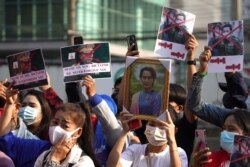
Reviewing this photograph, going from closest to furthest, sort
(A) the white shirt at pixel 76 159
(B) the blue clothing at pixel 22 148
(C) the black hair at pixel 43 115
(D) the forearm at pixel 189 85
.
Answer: (A) the white shirt at pixel 76 159
(B) the blue clothing at pixel 22 148
(D) the forearm at pixel 189 85
(C) the black hair at pixel 43 115

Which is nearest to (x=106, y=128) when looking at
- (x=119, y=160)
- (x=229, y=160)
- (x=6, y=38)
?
(x=119, y=160)

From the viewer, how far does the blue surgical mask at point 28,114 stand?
4914 mm

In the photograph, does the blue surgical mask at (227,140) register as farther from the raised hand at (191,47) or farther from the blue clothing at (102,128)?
the raised hand at (191,47)

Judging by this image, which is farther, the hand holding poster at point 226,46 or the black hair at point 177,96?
the black hair at point 177,96

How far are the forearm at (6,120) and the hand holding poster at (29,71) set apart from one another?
552mm

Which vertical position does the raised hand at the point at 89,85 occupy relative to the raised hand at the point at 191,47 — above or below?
below

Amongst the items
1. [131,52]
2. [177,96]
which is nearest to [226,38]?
[177,96]

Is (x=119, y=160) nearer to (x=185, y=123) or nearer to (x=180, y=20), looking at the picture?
(x=185, y=123)

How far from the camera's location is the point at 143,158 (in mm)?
4102

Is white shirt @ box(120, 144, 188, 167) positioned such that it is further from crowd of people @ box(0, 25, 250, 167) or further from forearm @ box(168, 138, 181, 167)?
forearm @ box(168, 138, 181, 167)

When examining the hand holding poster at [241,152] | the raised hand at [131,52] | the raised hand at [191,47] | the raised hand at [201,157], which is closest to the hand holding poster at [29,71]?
the raised hand at [131,52]

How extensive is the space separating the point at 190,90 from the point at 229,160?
0.68m

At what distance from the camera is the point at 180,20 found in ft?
16.5

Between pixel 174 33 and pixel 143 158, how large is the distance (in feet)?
4.21
